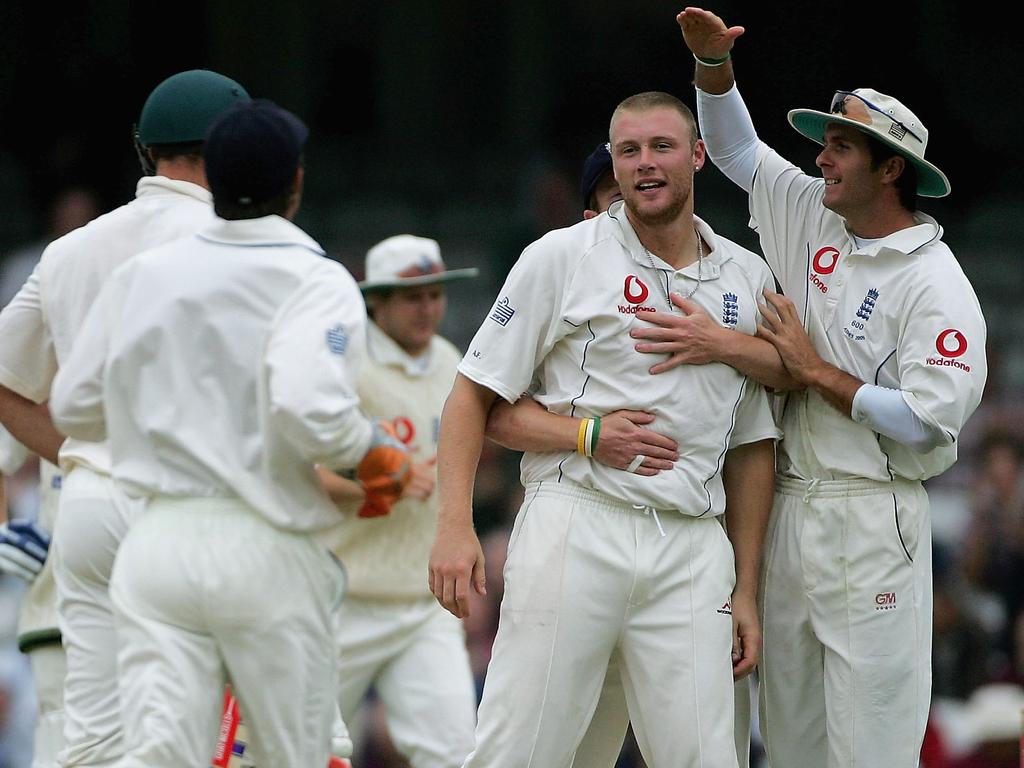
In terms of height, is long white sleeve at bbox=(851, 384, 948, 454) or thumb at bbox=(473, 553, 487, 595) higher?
long white sleeve at bbox=(851, 384, 948, 454)

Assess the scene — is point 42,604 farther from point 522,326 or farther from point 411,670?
point 522,326

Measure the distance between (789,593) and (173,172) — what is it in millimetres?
1996

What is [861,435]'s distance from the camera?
470 centimetres

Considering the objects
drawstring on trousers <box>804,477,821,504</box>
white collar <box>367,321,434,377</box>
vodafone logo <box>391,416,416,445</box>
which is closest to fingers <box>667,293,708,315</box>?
drawstring on trousers <box>804,477,821,504</box>

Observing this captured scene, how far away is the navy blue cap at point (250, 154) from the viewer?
3.98 m

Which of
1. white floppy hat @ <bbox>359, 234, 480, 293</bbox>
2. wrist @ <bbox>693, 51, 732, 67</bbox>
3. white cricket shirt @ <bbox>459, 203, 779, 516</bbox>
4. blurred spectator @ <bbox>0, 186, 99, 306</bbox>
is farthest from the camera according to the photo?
blurred spectator @ <bbox>0, 186, 99, 306</bbox>

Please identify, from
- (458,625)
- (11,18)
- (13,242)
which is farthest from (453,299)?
(458,625)

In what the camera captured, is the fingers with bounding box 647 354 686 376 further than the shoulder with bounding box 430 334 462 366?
No

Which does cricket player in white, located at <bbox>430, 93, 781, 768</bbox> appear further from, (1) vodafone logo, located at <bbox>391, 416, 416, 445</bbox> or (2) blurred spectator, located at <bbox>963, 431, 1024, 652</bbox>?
(2) blurred spectator, located at <bbox>963, 431, 1024, 652</bbox>

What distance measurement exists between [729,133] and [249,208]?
1.60 metres

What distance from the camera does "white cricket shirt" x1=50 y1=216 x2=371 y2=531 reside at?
3934 mm

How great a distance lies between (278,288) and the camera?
3967 mm

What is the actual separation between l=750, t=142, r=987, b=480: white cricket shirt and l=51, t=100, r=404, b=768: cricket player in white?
1.33 meters

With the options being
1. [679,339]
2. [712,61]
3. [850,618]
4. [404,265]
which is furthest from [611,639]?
[404,265]
